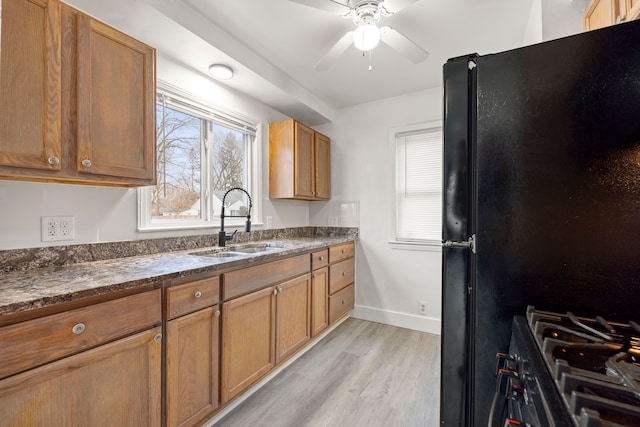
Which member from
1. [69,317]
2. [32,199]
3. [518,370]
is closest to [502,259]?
[518,370]

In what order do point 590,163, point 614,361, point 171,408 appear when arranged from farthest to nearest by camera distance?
point 171,408 → point 590,163 → point 614,361

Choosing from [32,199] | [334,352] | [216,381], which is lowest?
[334,352]

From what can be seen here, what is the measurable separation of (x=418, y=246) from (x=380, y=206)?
1.98 feet

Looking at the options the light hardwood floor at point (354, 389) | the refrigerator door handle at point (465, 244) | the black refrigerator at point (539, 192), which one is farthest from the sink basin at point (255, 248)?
the black refrigerator at point (539, 192)

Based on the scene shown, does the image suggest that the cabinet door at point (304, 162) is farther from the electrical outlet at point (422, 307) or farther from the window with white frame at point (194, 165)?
the electrical outlet at point (422, 307)

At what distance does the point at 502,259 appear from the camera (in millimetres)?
860

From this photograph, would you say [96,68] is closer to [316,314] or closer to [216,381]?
[216,381]

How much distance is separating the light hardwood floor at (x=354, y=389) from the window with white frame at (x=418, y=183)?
3.61 feet

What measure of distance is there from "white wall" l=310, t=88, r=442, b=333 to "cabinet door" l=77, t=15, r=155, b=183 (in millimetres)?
2252

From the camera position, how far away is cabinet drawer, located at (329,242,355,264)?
110 inches

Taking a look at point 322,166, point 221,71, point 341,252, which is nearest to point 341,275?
point 341,252

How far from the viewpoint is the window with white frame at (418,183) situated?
9.82 ft

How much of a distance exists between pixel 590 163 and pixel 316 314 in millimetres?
2167

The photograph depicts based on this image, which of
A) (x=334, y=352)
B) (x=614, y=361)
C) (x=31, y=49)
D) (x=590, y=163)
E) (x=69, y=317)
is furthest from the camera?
(x=334, y=352)
